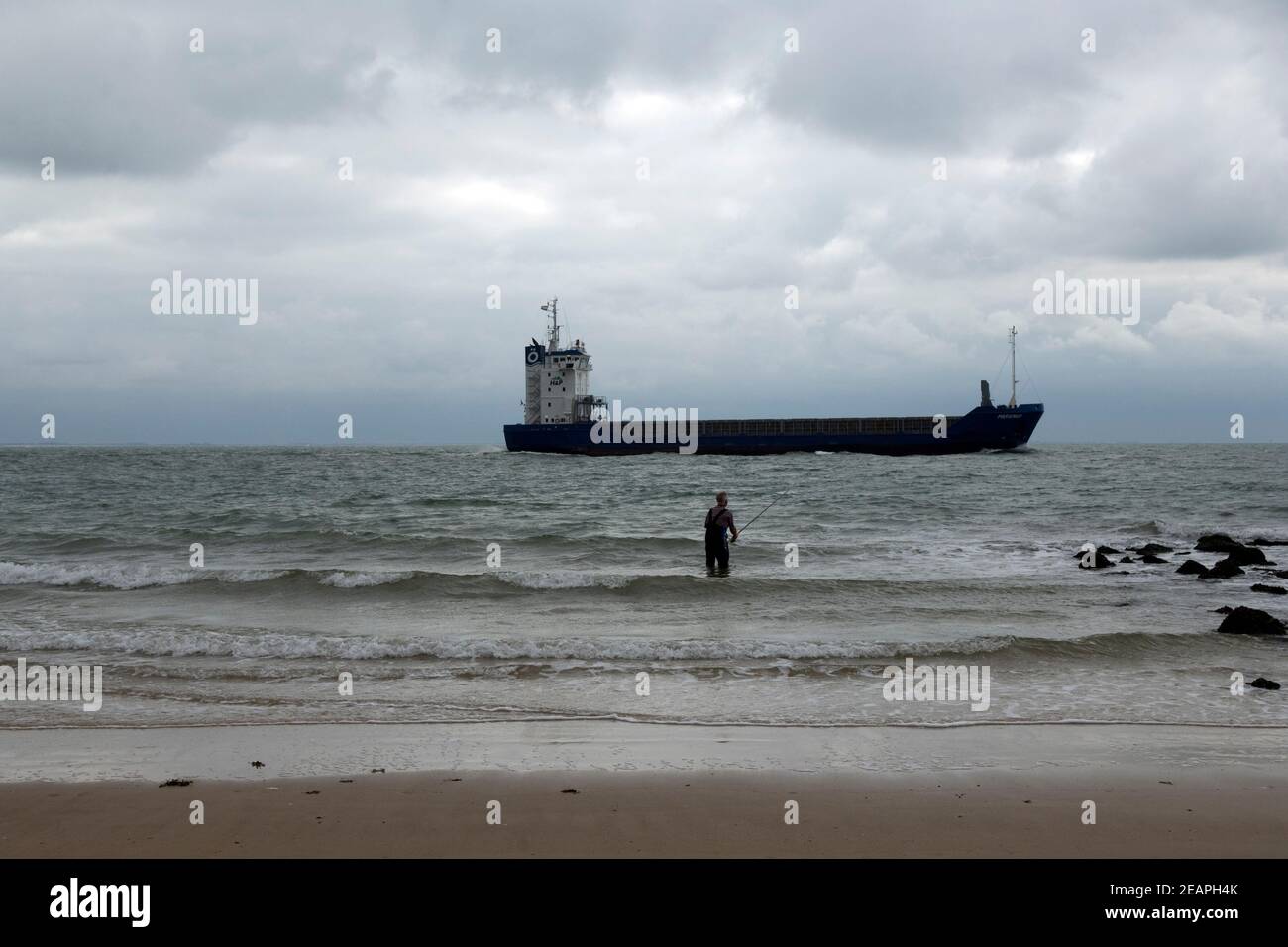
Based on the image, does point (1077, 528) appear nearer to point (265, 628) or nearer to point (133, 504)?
point (265, 628)

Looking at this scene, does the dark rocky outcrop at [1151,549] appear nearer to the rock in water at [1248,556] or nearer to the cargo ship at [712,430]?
the rock in water at [1248,556]

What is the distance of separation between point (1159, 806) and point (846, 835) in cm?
200

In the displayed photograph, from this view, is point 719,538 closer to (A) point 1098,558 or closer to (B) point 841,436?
(A) point 1098,558

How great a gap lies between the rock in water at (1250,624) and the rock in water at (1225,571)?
5.40 meters

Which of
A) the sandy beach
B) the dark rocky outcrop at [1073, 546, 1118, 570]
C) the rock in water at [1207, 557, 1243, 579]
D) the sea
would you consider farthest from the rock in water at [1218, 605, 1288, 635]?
the dark rocky outcrop at [1073, 546, 1118, 570]

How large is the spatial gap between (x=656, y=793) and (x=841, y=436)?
63.4 meters

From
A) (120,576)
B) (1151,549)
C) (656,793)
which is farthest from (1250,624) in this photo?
(120,576)

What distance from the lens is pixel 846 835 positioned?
4930 millimetres

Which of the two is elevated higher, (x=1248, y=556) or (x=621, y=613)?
(x=1248, y=556)

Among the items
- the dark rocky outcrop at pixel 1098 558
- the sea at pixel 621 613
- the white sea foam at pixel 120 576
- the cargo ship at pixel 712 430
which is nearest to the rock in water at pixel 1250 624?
the sea at pixel 621 613

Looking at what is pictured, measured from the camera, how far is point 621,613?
13.7 meters

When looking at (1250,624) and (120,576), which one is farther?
(120,576)

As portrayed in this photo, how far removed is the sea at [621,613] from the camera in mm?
8344

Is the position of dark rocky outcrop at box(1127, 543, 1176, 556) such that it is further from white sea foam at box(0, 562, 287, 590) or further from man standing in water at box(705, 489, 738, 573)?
white sea foam at box(0, 562, 287, 590)
